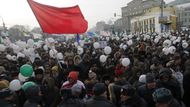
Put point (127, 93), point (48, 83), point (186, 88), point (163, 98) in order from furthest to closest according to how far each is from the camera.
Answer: point (186, 88) → point (48, 83) → point (127, 93) → point (163, 98)

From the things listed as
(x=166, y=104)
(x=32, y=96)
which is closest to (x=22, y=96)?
(x=32, y=96)

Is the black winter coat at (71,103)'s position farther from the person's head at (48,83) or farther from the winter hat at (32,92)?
the person's head at (48,83)

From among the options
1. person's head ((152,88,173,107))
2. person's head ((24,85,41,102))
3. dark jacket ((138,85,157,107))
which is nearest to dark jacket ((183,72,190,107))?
dark jacket ((138,85,157,107))

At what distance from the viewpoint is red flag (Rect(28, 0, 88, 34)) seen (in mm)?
10578

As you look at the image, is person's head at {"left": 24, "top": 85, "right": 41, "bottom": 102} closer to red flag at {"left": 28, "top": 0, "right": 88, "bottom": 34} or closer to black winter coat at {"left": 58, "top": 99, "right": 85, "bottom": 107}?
black winter coat at {"left": 58, "top": 99, "right": 85, "bottom": 107}

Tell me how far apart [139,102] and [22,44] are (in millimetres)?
10706

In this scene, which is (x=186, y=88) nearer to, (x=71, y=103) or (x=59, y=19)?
(x=71, y=103)

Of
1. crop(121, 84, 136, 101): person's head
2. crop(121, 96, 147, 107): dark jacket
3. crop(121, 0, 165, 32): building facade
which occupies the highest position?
crop(121, 84, 136, 101): person's head

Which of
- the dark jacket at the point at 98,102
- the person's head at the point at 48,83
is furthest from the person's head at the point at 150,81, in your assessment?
the person's head at the point at 48,83

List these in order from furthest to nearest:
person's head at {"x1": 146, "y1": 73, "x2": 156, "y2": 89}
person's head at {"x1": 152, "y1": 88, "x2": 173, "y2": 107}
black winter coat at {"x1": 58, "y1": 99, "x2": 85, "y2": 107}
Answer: person's head at {"x1": 146, "y1": 73, "x2": 156, "y2": 89}
black winter coat at {"x1": 58, "y1": 99, "x2": 85, "y2": 107}
person's head at {"x1": 152, "y1": 88, "x2": 173, "y2": 107}

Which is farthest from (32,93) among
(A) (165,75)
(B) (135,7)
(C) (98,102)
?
(B) (135,7)

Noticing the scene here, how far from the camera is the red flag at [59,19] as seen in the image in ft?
34.7

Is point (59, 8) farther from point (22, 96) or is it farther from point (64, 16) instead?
point (22, 96)

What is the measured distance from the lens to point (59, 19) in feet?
36.9
